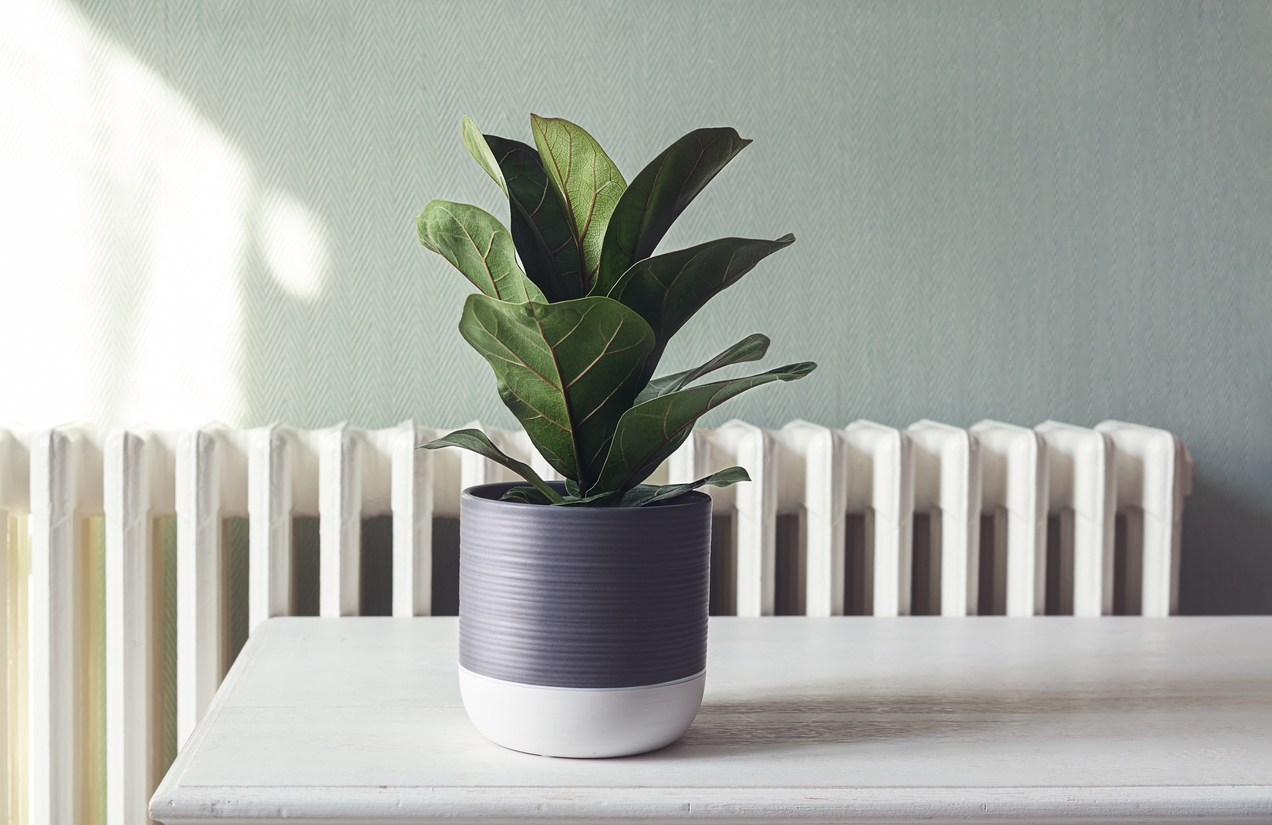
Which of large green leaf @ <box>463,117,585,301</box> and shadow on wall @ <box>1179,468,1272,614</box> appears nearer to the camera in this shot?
large green leaf @ <box>463,117,585,301</box>

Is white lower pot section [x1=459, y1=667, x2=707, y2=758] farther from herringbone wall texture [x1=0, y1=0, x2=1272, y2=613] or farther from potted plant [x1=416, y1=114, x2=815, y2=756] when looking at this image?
herringbone wall texture [x1=0, y1=0, x2=1272, y2=613]

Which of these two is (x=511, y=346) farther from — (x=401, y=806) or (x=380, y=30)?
(x=380, y=30)

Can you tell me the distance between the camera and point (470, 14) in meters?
1.10

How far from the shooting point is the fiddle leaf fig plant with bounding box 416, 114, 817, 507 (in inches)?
19.1

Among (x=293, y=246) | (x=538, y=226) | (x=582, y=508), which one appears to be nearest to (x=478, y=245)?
(x=538, y=226)

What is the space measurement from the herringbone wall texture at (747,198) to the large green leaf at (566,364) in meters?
0.61

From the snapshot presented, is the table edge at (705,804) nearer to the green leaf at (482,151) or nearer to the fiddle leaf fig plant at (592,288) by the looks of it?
the fiddle leaf fig plant at (592,288)

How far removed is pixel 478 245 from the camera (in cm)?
51

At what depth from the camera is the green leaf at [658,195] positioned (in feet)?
1.65

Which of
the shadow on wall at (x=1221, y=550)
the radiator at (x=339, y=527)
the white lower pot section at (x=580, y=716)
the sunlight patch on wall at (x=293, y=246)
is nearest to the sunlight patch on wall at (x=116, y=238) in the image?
the sunlight patch on wall at (x=293, y=246)

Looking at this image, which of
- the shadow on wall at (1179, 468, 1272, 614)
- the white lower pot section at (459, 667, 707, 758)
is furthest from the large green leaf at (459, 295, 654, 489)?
the shadow on wall at (1179, 468, 1272, 614)

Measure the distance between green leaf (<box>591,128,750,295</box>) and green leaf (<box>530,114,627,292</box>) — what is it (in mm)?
12

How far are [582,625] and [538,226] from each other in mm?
241

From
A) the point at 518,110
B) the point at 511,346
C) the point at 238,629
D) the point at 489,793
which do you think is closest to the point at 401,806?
the point at 489,793
